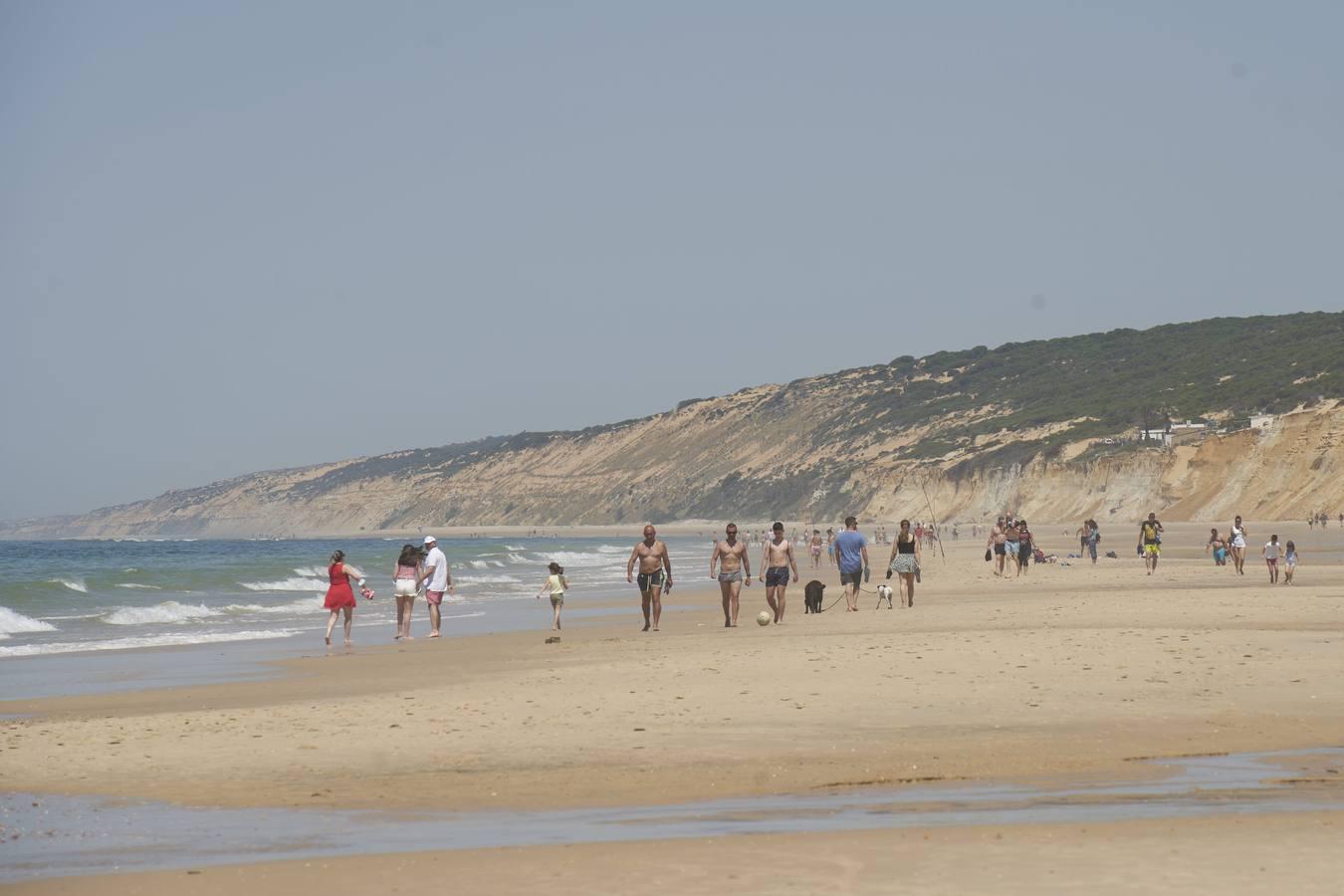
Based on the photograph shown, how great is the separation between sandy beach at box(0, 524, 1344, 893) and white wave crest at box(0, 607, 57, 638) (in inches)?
406

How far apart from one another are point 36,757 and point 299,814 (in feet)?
9.84

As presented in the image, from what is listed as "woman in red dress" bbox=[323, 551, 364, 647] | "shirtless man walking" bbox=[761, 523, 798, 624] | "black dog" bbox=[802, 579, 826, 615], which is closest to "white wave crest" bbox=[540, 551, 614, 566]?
"black dog" bbox=[802, 579, 826, 615]

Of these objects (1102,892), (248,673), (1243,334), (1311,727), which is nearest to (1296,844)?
(1102,892)

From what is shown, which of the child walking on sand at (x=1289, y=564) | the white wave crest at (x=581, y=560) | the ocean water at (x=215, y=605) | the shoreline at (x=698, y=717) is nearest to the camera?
the shoreline at (x=698, y=717)

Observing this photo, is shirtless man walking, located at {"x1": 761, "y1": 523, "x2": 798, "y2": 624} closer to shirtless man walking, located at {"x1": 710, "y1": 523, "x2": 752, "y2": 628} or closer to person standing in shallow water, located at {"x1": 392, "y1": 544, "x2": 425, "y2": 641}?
shirtless man walking, located at {"x1": 710, "y1": 523, "x2": 752, "y2": 628}

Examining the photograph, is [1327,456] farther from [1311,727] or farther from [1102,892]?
[1102,892]

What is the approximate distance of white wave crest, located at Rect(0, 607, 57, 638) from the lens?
86.8 ft

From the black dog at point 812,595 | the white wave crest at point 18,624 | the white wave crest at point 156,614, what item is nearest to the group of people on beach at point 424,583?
the black dog at point 812,595

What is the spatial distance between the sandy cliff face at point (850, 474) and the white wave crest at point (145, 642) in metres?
55.6

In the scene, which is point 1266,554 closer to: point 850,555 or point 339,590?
point 850,555

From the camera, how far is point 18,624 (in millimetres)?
27344

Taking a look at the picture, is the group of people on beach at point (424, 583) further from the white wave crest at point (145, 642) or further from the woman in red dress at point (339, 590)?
the white wave crest at point (145, 642)

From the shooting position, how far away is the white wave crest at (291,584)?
42500 mm

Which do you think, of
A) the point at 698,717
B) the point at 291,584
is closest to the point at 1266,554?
the point at 698,717
